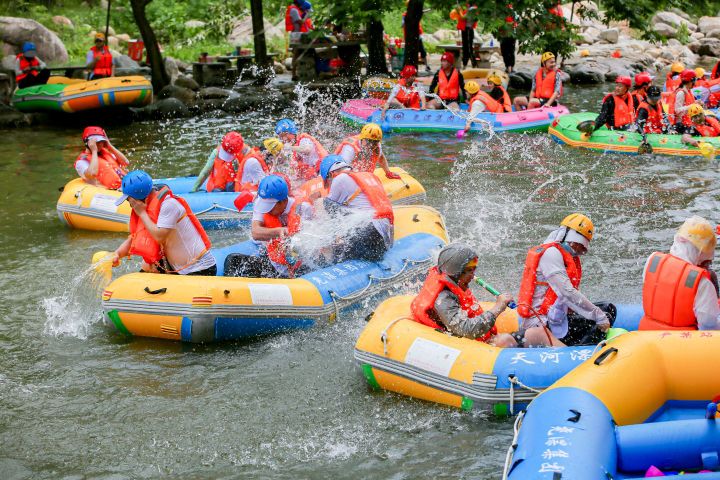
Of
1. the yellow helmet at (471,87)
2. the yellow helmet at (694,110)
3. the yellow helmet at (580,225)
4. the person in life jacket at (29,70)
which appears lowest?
the yellow helmet at (694,110)

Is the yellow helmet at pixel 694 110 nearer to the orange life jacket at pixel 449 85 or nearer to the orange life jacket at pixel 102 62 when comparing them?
the orange life jacket at pixel 449 85

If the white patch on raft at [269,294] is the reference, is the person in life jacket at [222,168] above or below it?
above

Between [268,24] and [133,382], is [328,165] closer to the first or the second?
[133,382]

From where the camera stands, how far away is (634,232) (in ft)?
34.0

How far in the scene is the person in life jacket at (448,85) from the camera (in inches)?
652

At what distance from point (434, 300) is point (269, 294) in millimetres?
1732

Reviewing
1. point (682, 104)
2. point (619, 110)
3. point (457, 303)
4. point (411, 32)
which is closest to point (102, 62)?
point (411, 32)

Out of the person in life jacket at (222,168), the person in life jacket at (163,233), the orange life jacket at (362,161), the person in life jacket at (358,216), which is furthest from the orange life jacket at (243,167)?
the person in life jacket at (163,233)

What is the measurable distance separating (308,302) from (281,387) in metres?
0.96

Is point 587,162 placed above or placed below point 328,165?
below

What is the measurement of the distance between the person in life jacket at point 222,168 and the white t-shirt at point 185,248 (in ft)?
10.1

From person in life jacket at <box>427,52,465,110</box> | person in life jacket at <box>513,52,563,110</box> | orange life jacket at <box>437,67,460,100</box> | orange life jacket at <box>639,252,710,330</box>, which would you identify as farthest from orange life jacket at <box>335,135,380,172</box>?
person in life jacket at <box>513,52,563,110</box>

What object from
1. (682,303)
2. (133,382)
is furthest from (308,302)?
(682,303)

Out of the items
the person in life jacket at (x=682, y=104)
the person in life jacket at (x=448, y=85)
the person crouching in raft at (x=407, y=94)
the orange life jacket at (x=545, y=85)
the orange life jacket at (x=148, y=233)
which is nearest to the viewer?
the orange life jacket at (x=148, y=233)
